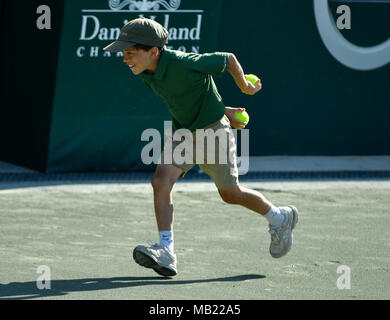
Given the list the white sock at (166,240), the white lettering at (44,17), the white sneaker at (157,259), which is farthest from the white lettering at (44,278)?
the white lettering at (44,17)

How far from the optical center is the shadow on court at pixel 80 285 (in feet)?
17.7

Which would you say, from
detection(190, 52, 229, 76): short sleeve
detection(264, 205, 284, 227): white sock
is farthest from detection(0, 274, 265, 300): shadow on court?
detection(190, 52, 229, 76): short sleeve

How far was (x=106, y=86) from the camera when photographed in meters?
9.32

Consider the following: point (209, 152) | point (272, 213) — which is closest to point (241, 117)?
point (209, 152)

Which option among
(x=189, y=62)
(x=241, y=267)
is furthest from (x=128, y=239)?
(x=189, y=62)

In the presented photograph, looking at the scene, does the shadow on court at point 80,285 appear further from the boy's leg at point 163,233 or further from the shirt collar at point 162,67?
the shirt collar at point 162,67

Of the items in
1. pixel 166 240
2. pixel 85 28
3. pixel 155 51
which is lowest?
pixel 166 240

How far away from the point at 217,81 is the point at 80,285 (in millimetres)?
4760

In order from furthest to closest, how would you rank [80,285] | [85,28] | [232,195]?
[85,28] < [232,195] < [80,285]

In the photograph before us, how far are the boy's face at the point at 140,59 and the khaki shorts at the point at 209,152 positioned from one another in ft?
1.56

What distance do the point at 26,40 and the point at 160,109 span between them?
4.65 feet

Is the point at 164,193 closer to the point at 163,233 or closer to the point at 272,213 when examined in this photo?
the point at 163,233
